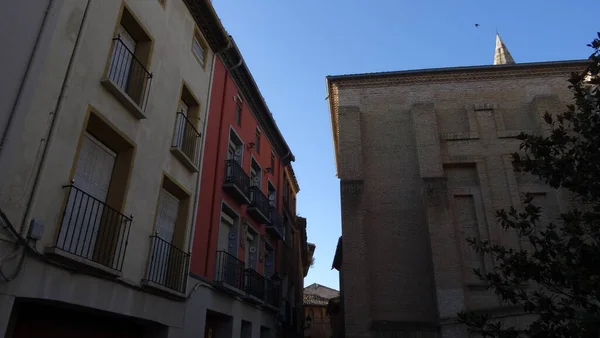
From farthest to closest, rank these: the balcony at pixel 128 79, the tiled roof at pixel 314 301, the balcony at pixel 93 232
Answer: the tiled roof at pixel 314 301 < the balcony at pixel 128 79 < the balcony at pixel 93 232

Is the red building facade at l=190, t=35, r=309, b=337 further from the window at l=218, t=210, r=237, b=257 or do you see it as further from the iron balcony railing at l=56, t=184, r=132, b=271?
the iron balcony railing at l=56, t=184, r=132, b=271

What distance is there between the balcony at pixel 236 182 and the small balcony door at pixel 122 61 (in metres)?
4.88

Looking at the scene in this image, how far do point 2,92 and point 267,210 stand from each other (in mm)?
11399

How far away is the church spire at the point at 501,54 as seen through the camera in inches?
1208

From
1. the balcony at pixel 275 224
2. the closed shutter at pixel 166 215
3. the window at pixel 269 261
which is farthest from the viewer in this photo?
the window at pixel 269 261

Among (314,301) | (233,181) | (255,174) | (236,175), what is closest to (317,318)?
(314,301)

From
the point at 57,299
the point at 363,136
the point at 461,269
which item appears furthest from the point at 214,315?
the point at 363,136

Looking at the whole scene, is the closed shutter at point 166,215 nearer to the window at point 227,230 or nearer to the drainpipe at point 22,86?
the window at point 227,230

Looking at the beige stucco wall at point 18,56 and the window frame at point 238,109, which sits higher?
the window frame at point 238,109

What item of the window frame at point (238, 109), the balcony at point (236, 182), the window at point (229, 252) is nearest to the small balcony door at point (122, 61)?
the balcony at point (236, 182)

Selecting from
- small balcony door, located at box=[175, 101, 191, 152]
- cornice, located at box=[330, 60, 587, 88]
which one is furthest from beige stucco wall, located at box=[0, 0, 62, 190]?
cornice, located at box=[330, 60, 587, 88]

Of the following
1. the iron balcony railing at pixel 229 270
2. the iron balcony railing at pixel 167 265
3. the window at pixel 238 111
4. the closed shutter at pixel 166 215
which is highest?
the window at pixel 238 111

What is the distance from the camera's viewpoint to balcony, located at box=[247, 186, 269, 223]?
15.0 m

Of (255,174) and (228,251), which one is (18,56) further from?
(255,174)
